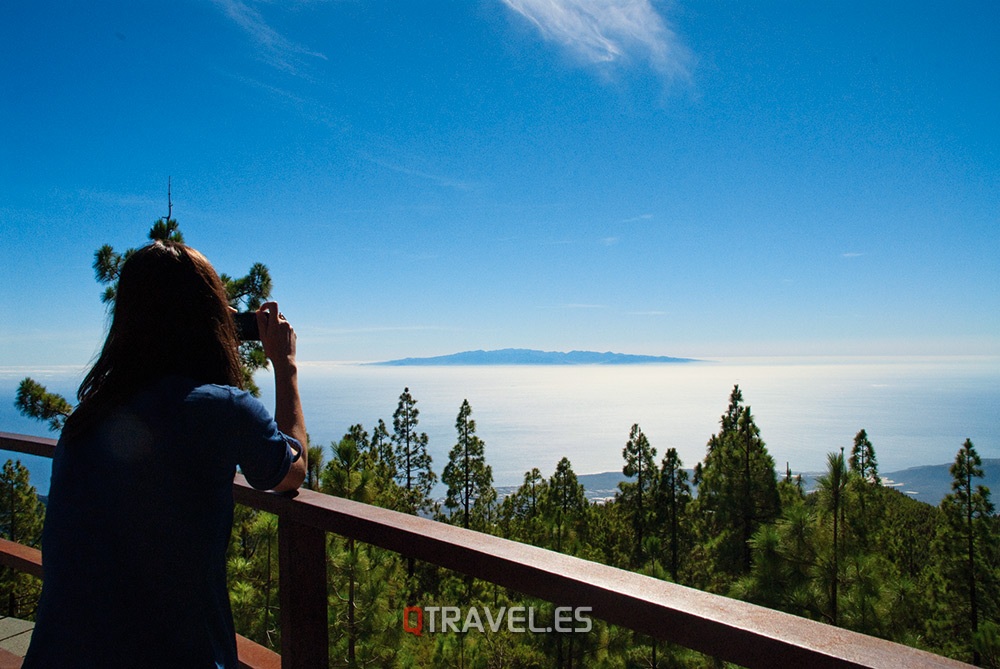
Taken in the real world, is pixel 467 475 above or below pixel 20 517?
below

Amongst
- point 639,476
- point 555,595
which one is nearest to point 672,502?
point 639,476

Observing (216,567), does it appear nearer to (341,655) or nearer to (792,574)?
(341,655)

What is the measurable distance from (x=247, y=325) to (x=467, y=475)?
30.8 metres

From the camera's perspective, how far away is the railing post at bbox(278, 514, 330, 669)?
1406 mm

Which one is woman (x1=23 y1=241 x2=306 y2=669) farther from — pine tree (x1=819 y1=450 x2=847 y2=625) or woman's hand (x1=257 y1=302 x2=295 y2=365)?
pine tree (x1=819 y1=450 x2=847 y2=625)

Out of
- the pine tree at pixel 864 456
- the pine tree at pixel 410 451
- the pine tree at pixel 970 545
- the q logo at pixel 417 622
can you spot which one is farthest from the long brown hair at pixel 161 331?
the pine tree at pixel 864 456

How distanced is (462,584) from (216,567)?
20739 mm

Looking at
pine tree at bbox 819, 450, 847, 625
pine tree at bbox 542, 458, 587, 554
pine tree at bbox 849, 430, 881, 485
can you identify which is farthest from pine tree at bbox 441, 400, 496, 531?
pine tree at bbox 819, 450, 847, 625

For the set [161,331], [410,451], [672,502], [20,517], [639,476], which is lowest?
[672,502]

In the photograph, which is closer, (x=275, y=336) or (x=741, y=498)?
(x=275, y=336)

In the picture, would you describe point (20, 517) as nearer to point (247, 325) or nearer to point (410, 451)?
point (410, 451)

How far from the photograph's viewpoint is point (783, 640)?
0.68 meters

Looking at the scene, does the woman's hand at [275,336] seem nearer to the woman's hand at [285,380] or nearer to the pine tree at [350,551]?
the woman's hand at [285,380]

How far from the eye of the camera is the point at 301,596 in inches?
55.6
